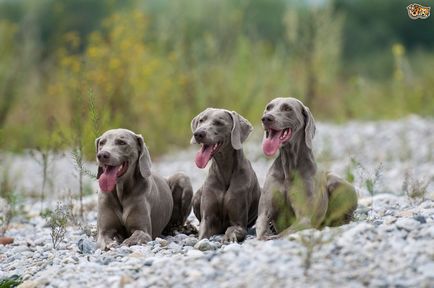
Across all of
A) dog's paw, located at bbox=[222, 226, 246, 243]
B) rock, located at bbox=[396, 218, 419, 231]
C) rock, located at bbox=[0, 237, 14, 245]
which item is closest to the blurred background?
rock, located at bbox=[0, 237, 14, 245]

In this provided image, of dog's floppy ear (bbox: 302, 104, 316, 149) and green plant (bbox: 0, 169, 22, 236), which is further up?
dog's floppy ear (bbox: 302, 104, 316, 149)

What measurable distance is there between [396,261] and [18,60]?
1186 centimetres

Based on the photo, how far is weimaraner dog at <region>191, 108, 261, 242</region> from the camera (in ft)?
23.5

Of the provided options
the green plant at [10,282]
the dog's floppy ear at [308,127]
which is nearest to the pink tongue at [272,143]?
the dog's floppy ear at [308,127]

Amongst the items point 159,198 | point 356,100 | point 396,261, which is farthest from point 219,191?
point 356,100

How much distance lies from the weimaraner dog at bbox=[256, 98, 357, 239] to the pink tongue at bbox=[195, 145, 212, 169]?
0.50 meters

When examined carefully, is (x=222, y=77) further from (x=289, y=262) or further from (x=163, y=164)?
(x=289, y=262)

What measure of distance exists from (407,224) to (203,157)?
6.25ft

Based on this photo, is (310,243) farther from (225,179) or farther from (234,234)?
(225,179)

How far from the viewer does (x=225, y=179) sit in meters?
7.34

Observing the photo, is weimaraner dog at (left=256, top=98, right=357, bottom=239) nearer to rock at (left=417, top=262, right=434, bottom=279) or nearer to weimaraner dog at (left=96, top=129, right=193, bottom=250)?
weimaraner dog at (left=96, top=129, right=193, bottom=250)

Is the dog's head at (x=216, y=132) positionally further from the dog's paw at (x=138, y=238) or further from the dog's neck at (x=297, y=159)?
the dog's paw at (x=138, y=238)

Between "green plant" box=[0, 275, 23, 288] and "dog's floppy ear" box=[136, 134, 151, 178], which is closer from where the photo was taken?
"green plant" box=[0, 275, 23, 288]

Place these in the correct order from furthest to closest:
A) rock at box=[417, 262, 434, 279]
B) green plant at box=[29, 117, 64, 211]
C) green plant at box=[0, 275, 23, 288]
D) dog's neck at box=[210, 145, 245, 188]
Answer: green plant at box=[29, 117, 64, 211]
dog's neck at box=[210, 145, 245, 188]
green plant at box=[0, 275, 23, 288]
rock at box=[417, 262, 434, 279]
